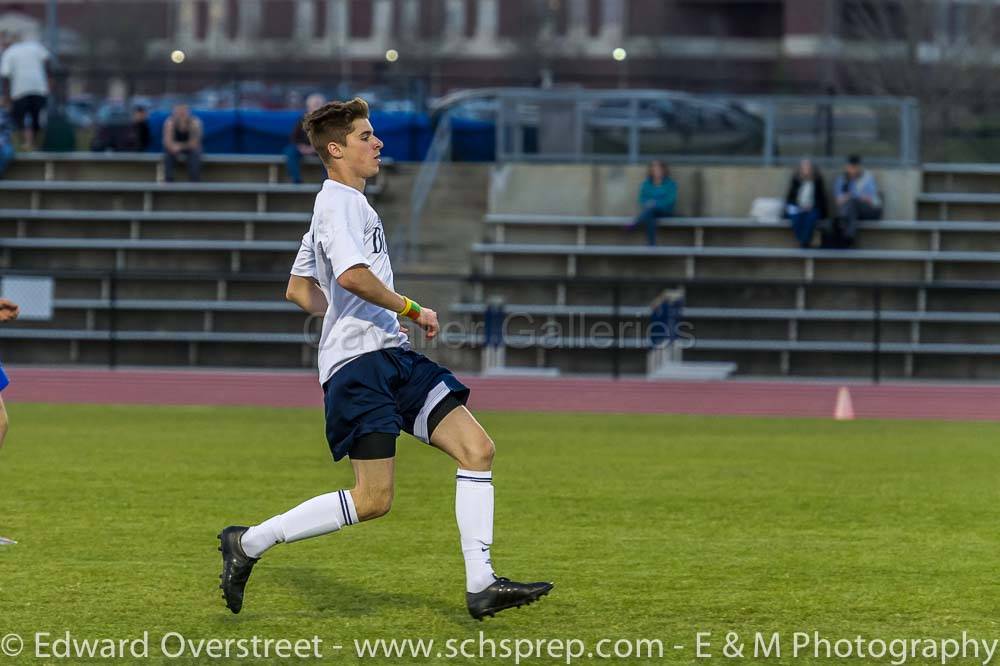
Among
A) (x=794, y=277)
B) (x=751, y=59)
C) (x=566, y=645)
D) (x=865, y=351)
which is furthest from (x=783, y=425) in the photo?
(x=751, y=59)

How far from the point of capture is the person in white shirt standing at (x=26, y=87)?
90.2 ft

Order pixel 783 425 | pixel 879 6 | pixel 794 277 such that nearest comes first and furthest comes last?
pixel 783 425 < pixel 794 277 < pixel 879 6

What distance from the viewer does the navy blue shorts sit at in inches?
255

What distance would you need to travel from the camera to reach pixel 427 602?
23.0ft

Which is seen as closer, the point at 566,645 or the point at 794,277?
the point at 566,645

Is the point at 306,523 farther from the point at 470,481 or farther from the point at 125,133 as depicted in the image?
the point at 125,133

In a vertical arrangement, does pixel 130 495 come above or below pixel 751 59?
below

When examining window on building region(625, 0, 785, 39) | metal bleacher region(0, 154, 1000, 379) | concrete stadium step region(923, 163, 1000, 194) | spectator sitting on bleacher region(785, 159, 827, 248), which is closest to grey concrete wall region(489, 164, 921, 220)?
metal bleacher region(0, 154, 1000, 379)

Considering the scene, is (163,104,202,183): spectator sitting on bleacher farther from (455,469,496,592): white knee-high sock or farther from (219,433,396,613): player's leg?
(455,469,496,592): white knee-high sock

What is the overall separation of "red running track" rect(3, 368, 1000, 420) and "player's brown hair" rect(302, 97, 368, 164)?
1164 centimetres

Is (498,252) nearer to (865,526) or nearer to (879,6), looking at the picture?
(865,526)

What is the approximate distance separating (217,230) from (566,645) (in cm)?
2078

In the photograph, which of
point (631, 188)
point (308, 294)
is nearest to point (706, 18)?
point (631, 188)

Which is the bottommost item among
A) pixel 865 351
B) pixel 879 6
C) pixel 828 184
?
pixel 865 351
